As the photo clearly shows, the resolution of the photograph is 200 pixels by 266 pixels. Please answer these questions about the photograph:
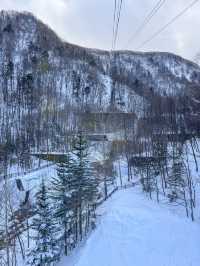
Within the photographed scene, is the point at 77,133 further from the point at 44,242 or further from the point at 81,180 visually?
the point at 44,242

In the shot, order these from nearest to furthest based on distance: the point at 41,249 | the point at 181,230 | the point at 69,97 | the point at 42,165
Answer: the point at 41,249 < the point at 181,230 < the point at 42,165 < the point at 69,97

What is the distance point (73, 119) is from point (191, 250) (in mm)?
66631

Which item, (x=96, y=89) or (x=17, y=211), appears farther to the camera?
(x=96, y=89)

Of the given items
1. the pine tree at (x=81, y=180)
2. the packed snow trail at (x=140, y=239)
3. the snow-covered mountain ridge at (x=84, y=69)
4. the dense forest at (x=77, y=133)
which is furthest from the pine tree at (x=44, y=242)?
the snow-covered mountain ridge at (x=84, y=69)

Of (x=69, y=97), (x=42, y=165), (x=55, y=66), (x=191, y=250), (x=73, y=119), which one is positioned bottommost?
(x=191, y=250)

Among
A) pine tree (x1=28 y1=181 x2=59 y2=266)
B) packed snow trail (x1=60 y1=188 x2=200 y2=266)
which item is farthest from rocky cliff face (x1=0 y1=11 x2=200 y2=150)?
pine tree (x1=28 y1=181 x2=59 y2=266)

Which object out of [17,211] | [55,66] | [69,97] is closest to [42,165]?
[17,211]

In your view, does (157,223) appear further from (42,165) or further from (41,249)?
(42,165)

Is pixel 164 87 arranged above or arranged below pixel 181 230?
above

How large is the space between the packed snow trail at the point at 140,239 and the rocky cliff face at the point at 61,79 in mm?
48041

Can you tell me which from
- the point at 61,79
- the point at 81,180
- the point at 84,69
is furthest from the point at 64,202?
the point at 84,69

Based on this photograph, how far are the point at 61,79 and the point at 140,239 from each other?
295ft

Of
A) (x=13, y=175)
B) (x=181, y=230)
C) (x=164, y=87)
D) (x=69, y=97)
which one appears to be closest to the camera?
(x=181, y=230)

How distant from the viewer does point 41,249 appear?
28.2 meters
